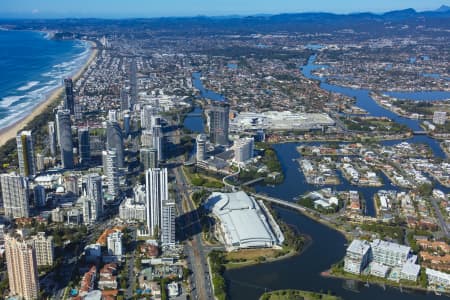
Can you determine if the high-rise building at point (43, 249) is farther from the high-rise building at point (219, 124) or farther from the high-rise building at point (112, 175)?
the high-rise building at point (219, 124)

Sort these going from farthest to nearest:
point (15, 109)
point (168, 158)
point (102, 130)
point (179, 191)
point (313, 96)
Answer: point (313, 96) < point (15, 109) < point (102, 130) < point (168, 158) < point (179, 191)

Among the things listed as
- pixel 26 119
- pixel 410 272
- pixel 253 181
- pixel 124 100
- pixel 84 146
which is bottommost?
pixel 410 272

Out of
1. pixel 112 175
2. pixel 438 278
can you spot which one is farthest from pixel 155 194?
pixel 438 278

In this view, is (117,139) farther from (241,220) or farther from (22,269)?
(22,269)

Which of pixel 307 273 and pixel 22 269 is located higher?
pixel 22 269

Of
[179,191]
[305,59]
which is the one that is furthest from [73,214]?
[305,59]

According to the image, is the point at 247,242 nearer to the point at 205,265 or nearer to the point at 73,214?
the point at 205,265

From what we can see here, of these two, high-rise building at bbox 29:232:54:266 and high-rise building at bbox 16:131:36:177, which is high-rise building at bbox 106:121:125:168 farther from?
high-rise building at bbox 29:232:54:266
